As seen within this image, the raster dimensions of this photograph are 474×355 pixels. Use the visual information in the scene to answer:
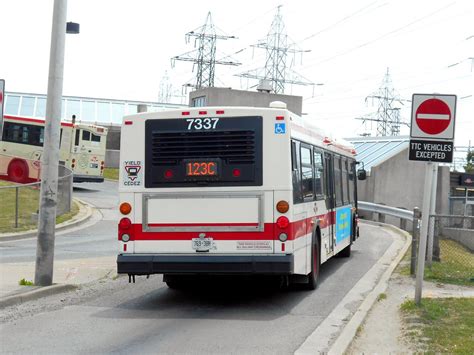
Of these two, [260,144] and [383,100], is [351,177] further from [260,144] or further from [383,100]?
[383,100]

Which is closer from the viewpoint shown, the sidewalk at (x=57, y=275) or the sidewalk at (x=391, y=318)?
the sidewalk at (x=391, y=318)

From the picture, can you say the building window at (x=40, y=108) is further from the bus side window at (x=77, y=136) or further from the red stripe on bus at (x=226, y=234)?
the red stripe on bus at (x=226, y=234)

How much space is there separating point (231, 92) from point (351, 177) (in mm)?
38322

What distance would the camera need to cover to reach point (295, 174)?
11398mm

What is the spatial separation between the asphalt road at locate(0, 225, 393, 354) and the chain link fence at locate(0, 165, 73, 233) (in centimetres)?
940

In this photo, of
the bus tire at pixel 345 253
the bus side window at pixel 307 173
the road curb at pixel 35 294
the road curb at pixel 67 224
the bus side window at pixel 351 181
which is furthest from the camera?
the road curb at pixel 67 224

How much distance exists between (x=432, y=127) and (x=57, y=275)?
7377 millimetres

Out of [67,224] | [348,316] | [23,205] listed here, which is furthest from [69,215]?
[348,316]

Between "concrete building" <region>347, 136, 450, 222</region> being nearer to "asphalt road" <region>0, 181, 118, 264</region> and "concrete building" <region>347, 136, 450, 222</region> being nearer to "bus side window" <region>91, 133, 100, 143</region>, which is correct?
"bus side window" <region>91, 133, 100, 143</region>

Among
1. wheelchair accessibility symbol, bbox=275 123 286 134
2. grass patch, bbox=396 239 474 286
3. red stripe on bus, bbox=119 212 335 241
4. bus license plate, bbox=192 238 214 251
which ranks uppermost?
wheelchair accessibility symbol, bbox=275 123 286 134

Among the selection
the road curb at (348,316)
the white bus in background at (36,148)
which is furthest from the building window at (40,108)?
the road curb at (348,316)

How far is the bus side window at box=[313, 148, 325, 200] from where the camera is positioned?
43.9 feet

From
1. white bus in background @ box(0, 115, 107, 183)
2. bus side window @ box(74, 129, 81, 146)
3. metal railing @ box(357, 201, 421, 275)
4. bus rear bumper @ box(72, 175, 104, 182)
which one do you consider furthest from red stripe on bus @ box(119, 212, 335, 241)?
bus rear bumper @ box(72, 175, 104, 182)

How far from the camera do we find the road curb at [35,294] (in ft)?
35.0
